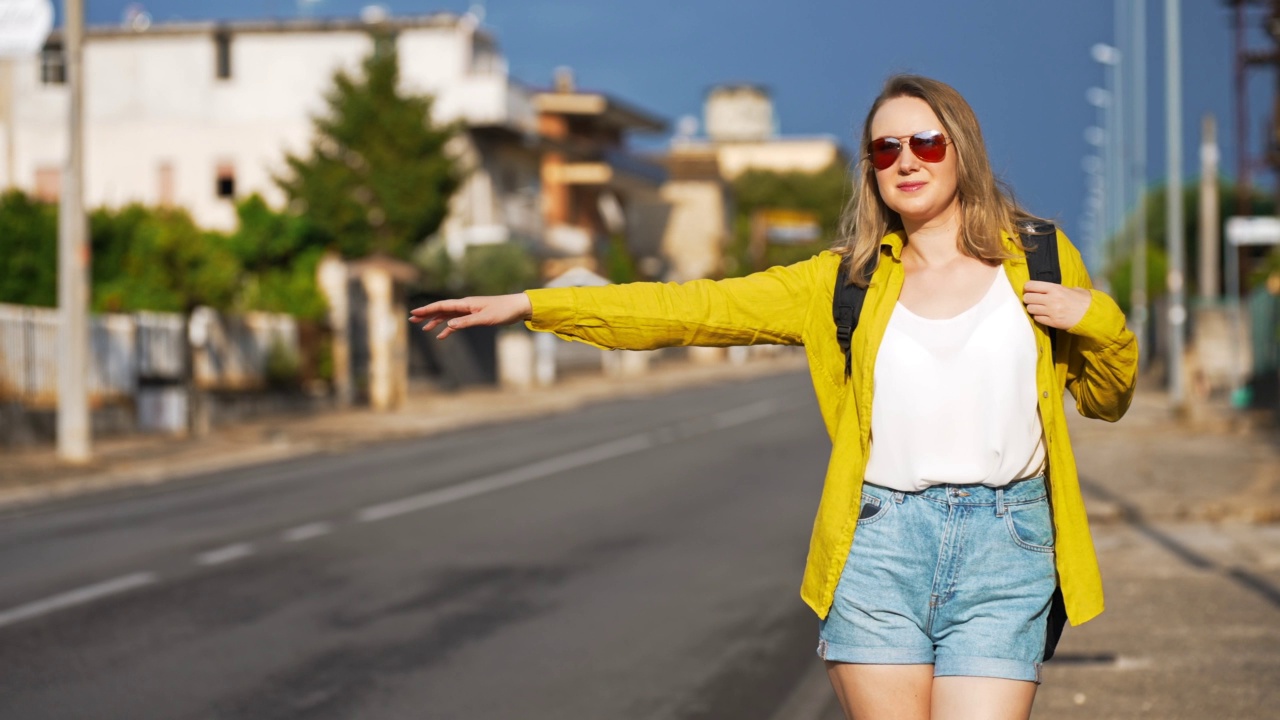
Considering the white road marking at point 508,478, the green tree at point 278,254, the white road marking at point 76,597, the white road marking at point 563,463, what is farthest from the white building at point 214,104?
the white road marking at point 76,597

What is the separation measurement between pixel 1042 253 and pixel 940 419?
443 mm

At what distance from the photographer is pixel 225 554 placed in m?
11.2

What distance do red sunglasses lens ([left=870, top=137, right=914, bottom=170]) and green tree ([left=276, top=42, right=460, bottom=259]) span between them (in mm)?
35690

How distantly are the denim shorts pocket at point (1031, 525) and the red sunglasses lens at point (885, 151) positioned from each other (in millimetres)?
778

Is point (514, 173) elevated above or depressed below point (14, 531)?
above

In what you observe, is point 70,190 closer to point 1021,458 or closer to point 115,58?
point 1021,458

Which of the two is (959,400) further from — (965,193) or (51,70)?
(51,70)

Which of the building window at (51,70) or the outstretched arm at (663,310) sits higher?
the building window at (51,70)

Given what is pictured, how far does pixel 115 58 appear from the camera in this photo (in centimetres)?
5238

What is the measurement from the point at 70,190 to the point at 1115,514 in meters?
12.6

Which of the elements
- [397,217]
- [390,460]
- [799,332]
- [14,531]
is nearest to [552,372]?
[397,217]

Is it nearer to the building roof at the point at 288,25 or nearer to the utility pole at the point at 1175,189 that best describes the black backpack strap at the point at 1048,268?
the utility pole at the point at 1175,189

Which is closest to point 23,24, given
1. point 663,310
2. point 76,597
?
point 76,597

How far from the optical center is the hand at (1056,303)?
328cm
